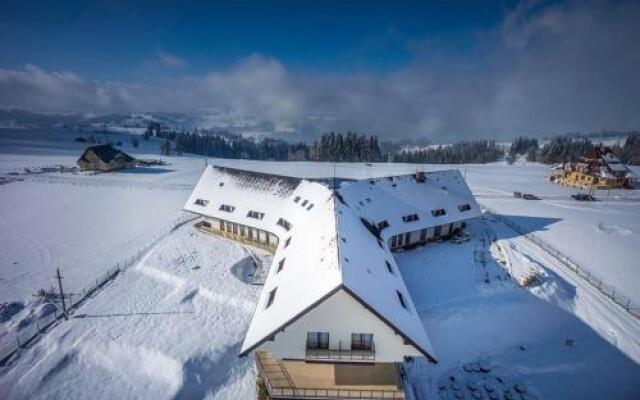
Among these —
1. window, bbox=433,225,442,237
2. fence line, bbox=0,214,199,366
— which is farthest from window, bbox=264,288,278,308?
window, bbox=433,225,442,237

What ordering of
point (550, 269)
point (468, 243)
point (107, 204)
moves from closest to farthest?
point (550, 269)
point (468, 243)
point (107, 204)

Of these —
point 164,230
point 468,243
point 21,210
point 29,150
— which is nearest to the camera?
point 468,243

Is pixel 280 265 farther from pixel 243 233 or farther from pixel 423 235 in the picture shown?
pixel 423 235

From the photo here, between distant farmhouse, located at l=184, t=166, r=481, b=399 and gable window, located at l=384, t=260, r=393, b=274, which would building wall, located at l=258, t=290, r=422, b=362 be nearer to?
distant farmhouse, located at l=184, t=166, r=481, b=399

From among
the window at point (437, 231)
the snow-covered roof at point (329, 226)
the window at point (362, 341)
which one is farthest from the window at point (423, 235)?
the window at point (362, 341)

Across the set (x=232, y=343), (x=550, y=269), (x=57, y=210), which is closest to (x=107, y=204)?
(x=57, y=210)

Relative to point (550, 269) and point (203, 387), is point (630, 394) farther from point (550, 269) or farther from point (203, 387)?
point (203, 387)

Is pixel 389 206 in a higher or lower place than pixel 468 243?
higher

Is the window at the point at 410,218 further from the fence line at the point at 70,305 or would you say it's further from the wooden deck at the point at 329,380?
the fence line at the point at 70,305
